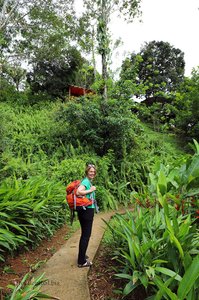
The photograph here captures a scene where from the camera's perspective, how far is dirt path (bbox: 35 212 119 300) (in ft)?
9.09

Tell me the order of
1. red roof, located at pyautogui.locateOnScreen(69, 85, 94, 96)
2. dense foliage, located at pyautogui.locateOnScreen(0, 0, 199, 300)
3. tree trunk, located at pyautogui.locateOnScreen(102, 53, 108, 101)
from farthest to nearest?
red roof, located at pyautogui.locateOnScreen(69, 85, 94, 96)
tree trunk, located at pyautogui.locateOnScreen(102, 53, 108, 101)
dense foliage, located at pyautogui.locateOnScreen(0, 0, 199, 300)

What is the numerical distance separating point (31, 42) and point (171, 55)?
12575 millimetres

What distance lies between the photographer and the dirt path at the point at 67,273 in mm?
2771

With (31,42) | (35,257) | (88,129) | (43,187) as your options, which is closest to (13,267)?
(35,257)

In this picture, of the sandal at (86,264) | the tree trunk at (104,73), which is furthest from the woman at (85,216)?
the tree trunk at (104,73)

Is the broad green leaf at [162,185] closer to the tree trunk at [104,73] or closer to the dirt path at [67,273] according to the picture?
the dirt path at [67,273]

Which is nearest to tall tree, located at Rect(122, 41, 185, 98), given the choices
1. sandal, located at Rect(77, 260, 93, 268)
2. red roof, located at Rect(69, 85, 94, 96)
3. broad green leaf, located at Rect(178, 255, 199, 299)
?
red roof, located at Rect(69, 85, 94, 96)

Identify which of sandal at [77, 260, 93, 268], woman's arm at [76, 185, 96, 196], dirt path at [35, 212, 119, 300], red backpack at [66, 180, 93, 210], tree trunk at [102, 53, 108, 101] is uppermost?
tree trunk at [102, 53, 108, 101]

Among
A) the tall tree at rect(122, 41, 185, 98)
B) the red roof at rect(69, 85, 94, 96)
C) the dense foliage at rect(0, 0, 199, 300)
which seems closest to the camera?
the dense foliage at rect(0, 0, 199, 300)

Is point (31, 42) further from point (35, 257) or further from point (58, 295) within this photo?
point (58, 295)

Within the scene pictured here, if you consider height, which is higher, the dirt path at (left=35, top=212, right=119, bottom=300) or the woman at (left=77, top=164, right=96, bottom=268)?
the woman at (left=77, top=164, right=96, bottom=268)

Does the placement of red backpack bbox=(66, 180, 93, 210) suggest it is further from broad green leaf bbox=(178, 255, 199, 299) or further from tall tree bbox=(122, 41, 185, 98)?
tall tree bbox=(122, 41, 185, 98)

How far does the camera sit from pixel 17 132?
10.0m

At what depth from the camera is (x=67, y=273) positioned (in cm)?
321
